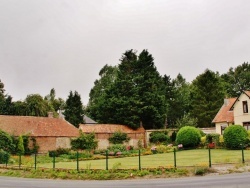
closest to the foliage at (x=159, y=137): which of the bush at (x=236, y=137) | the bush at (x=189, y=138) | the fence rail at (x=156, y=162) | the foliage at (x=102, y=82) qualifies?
the bush at (x=189, y=138)

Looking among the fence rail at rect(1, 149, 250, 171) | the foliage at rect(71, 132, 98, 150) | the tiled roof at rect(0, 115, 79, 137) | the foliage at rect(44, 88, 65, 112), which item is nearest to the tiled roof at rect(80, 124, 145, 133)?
the tiled roof at rect(0, 115, 79, 137)

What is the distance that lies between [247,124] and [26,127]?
3031 cm

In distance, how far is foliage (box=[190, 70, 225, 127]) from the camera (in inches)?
2734

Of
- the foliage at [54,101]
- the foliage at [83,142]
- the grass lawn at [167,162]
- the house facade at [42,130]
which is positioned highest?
the foliage at [54,101]

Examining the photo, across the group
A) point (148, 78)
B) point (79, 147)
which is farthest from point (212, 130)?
point (79, 147)

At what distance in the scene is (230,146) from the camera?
116 ft

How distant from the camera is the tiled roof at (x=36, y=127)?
44134mm

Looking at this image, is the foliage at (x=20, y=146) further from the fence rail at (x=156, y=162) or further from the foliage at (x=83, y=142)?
the fence rail at (x=156, y=162)

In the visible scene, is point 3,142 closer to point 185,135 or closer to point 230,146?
point 185,135

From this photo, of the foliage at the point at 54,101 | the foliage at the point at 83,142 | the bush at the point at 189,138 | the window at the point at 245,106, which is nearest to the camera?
the bush at the point at 189,138

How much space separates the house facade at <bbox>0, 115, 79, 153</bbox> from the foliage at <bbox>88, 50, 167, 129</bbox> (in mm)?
11054

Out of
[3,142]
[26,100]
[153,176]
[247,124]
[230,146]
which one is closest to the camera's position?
[153,176]

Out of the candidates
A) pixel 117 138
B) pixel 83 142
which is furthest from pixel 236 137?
pixel 83 142

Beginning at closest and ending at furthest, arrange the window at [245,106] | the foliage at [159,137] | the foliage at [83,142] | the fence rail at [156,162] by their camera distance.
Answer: the fence rail at [156,162]
the window at [245,106]
the foliage at [83,142]
the foliage at [159,137]
